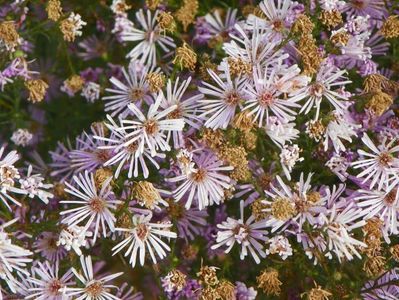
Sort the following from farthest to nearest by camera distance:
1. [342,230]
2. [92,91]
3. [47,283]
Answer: [92,91] < [47,283] < [342,230]

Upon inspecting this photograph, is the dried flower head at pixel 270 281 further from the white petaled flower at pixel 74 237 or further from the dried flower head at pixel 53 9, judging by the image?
the dried flower head at pixel 53 9

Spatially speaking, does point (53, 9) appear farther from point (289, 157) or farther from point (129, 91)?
point (289, 157)

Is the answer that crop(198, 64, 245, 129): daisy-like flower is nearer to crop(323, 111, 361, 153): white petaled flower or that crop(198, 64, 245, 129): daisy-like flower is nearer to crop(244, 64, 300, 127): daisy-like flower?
crop(244, 64, 300, 127): daisy-like flower

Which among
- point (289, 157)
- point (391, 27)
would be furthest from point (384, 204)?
point (391, 27)

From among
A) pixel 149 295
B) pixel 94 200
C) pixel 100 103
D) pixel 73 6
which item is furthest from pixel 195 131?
pixel 149 295

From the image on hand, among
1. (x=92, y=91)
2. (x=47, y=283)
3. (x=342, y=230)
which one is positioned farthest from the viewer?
(x=92, y=91)
